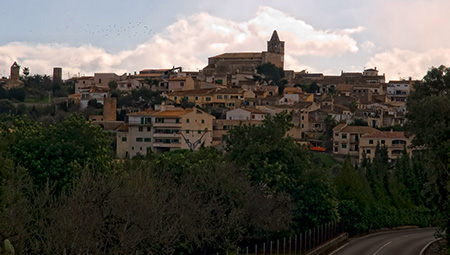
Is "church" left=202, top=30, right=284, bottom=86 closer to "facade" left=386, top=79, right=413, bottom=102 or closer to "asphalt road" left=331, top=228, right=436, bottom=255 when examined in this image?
"facade" left=386, top=79, right=413, bottom=102

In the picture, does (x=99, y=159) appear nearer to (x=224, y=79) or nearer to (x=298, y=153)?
(x=298, y=153)

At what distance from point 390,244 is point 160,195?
16.6 metres

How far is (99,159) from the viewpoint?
3456cm

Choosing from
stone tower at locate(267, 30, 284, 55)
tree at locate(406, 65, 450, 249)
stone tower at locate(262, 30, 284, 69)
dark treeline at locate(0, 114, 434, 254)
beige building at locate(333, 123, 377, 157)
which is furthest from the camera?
stone tower at locate(267, 30, 284, 55)

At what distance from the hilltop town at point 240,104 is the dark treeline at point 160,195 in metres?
27.8

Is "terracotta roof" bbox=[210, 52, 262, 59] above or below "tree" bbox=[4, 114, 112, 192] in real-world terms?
above

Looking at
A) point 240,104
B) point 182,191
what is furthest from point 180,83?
point 182,191

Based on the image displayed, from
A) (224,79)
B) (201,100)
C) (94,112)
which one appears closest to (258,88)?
(224,79)

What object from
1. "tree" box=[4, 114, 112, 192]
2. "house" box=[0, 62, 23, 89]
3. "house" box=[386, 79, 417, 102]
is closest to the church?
"house" box=[386, 79, 417, 102]

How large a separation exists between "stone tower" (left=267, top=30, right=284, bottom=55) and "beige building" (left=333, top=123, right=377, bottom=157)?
69.6m

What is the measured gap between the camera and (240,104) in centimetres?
11306

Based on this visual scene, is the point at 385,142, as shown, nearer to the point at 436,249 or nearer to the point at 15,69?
the point at 436,249

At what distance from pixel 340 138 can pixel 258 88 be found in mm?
37629

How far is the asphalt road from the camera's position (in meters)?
37.4
